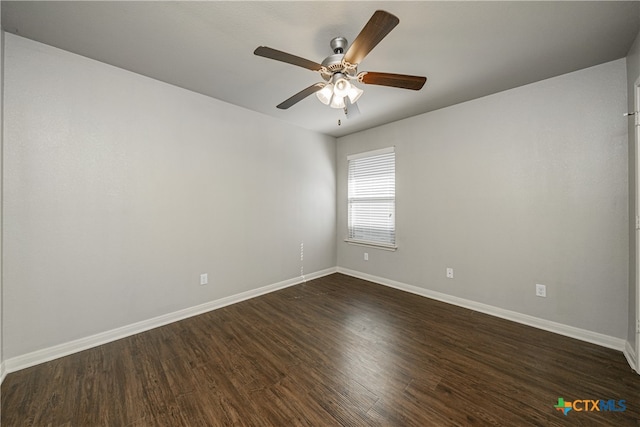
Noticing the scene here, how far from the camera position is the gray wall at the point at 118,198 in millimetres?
1899

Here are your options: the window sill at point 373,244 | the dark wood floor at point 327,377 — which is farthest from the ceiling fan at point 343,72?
the window sill at point 373,244

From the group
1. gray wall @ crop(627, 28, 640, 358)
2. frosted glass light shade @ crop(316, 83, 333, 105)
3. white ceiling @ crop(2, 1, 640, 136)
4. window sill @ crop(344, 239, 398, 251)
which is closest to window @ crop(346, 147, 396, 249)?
window sill @ crop(344, 239, 398, 251)

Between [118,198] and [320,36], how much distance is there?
2345mm

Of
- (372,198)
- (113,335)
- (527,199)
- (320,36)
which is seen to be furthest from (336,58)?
(113,335)

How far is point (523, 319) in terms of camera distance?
2566 millimetres

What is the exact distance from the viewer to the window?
12.3 ft

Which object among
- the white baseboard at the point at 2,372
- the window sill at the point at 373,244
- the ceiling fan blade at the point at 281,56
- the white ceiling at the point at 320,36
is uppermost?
the white ceiling at the point at 320,36

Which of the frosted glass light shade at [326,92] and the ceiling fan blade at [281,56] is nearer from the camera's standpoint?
the ceiling fan blade at [281,56]

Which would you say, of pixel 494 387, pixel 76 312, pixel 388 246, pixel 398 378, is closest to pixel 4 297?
pixel 76 312

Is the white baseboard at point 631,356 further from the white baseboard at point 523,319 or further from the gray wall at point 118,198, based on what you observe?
the gray wall at point 118,198

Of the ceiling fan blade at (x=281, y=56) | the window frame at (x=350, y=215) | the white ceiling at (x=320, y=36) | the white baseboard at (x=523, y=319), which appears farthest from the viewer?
the window frame at (x=350, y=215)

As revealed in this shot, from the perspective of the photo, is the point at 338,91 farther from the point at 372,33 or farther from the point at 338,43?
the point at 372,33

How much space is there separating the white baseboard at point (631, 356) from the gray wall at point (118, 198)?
357 centimetres

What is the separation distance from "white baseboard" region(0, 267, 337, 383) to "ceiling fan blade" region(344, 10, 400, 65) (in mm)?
2956
